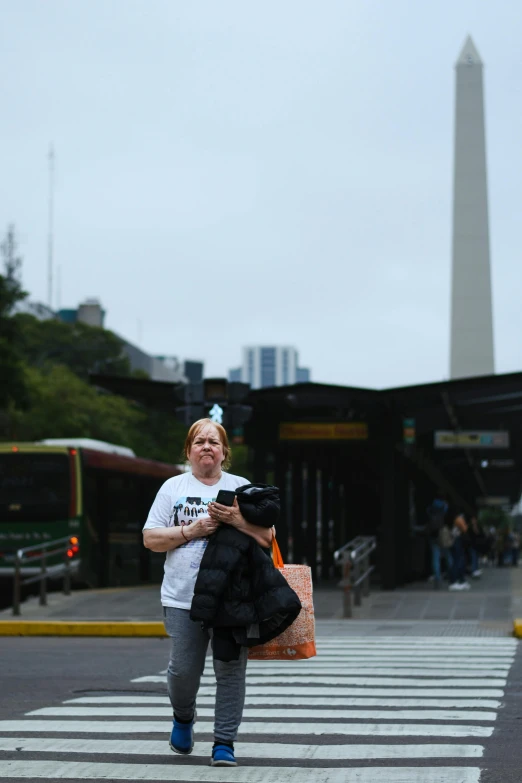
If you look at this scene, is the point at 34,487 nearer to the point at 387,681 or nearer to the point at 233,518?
the point at 387,681

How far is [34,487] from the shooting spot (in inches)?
992

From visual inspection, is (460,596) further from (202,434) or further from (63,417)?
(63,417)

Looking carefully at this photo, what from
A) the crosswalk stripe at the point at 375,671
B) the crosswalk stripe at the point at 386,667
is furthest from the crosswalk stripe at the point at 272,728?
the crosswalk stripe at the point at 386,667

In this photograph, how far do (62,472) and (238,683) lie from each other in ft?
62.6

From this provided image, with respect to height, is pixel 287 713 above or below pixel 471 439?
below

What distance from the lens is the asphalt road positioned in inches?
262

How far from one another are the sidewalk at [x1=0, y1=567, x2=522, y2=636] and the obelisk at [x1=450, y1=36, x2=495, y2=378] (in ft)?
79.9

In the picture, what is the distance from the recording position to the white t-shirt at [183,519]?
6352 millimetres

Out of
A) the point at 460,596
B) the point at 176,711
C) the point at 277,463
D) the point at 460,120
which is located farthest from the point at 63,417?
the point at 176,711

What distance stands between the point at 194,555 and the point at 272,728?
7.47ft

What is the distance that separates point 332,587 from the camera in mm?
27609

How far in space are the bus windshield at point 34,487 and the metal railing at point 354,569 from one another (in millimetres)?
5589

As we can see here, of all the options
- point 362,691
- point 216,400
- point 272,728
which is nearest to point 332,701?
point 362,691

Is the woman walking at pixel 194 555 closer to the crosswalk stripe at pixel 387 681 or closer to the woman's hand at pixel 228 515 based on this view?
the woman's hand at pixel 228 515
